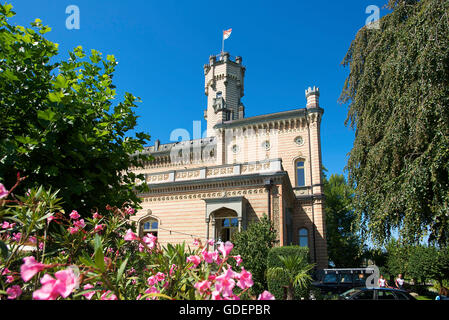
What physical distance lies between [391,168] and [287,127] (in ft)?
52.8

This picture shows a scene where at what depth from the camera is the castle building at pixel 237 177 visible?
1573 centimetres

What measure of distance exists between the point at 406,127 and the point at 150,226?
14526mm

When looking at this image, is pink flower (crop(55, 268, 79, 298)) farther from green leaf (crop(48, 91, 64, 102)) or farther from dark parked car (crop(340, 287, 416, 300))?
dark parked car (crop(340, 287, 416, 300))

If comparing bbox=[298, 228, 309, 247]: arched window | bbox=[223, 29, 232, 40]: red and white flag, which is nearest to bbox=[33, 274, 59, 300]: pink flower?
bbox=[298, 228, 309, 247]: arched window

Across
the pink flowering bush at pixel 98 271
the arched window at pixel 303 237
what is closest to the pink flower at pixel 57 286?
the pink flowering bush at pixel 98 271

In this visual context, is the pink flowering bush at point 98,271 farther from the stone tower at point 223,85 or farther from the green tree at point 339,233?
the green tree at point 339,233

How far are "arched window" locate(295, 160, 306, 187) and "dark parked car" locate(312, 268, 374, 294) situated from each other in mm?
9388

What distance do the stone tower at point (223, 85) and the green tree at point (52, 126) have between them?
2991 cm

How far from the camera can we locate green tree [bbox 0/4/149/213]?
4.74m

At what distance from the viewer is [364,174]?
11.0 metres

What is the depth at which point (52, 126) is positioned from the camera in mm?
4832

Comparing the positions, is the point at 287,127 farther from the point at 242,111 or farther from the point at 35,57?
the point at 35,57

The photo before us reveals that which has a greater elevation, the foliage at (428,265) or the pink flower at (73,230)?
the pink flower at (73,230)

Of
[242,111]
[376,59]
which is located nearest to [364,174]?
[376,59]
